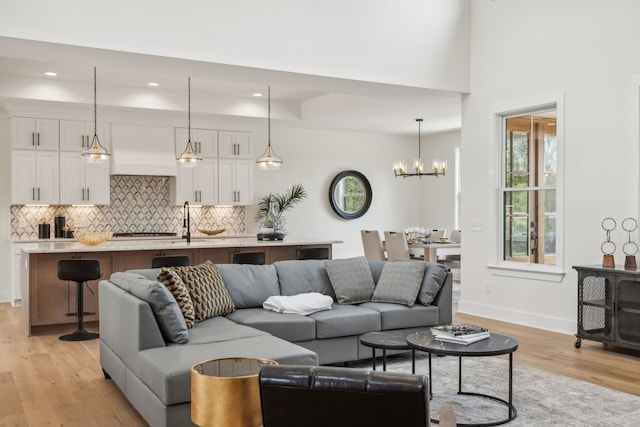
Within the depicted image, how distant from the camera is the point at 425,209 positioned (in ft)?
40.4

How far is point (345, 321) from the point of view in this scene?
477 cm

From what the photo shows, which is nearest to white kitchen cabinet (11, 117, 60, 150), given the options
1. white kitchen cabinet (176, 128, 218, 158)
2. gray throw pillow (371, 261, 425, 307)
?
white kitchen cabinet (176, 128, 218, 158)

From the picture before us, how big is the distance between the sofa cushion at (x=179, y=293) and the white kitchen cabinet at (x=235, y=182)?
5747 mm

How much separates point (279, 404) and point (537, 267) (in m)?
5.28

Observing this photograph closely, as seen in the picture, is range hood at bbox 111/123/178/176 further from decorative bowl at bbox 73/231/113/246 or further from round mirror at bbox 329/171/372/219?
round mirror at bbox 329/171/372/219

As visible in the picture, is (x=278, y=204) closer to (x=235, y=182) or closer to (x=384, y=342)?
(x=235, y=182)

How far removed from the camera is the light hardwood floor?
149 inches

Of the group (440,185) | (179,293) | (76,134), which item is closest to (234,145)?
(76,134)

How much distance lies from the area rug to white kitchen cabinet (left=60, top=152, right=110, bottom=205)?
5.58m

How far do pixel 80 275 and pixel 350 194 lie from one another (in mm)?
6397

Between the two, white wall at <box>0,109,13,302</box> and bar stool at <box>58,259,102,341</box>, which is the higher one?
white wall at <box>0,109,13,302</box>

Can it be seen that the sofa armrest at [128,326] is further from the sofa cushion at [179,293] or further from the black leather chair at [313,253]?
the black leather chair at [313,253]

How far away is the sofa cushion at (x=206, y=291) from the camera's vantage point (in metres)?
4.49

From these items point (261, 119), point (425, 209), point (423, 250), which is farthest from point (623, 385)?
point (425, 209)
